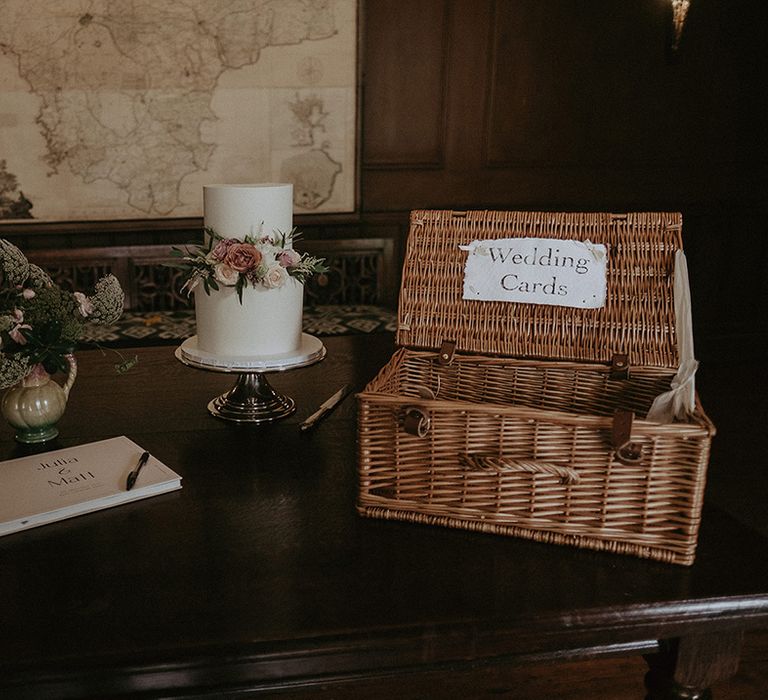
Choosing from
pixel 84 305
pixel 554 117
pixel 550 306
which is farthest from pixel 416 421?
pixel 554 117

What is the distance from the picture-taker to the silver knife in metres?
1.72

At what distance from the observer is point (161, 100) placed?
13.4 ft

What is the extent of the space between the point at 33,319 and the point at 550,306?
1.05 m

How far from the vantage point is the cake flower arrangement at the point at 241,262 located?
1.61 metres

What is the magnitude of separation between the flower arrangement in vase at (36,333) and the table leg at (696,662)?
1258mm

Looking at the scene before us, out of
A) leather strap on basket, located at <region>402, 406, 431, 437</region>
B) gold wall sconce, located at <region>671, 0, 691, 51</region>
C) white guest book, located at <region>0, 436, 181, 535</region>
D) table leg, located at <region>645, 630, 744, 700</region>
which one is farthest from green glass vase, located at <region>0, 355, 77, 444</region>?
gold wall sconce, located at <region>671, 0, 691, 51</region>

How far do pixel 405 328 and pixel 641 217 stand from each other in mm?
529

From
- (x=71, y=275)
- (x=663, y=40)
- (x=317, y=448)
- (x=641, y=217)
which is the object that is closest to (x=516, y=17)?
(x=663, y=40)

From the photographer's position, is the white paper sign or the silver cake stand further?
the silver cake stand

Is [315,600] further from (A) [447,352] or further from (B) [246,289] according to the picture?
(B) [246,289]

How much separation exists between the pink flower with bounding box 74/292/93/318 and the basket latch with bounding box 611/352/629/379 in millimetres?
1091

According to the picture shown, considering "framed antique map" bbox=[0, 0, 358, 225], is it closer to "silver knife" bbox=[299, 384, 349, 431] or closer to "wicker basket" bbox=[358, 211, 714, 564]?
"silver knife" bbox=[299, 384, 349, 431]

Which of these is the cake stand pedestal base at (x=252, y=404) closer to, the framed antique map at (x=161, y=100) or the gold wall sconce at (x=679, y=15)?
the framed antique map at (x=161, y=100)

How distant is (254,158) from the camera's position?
4.29 metres
